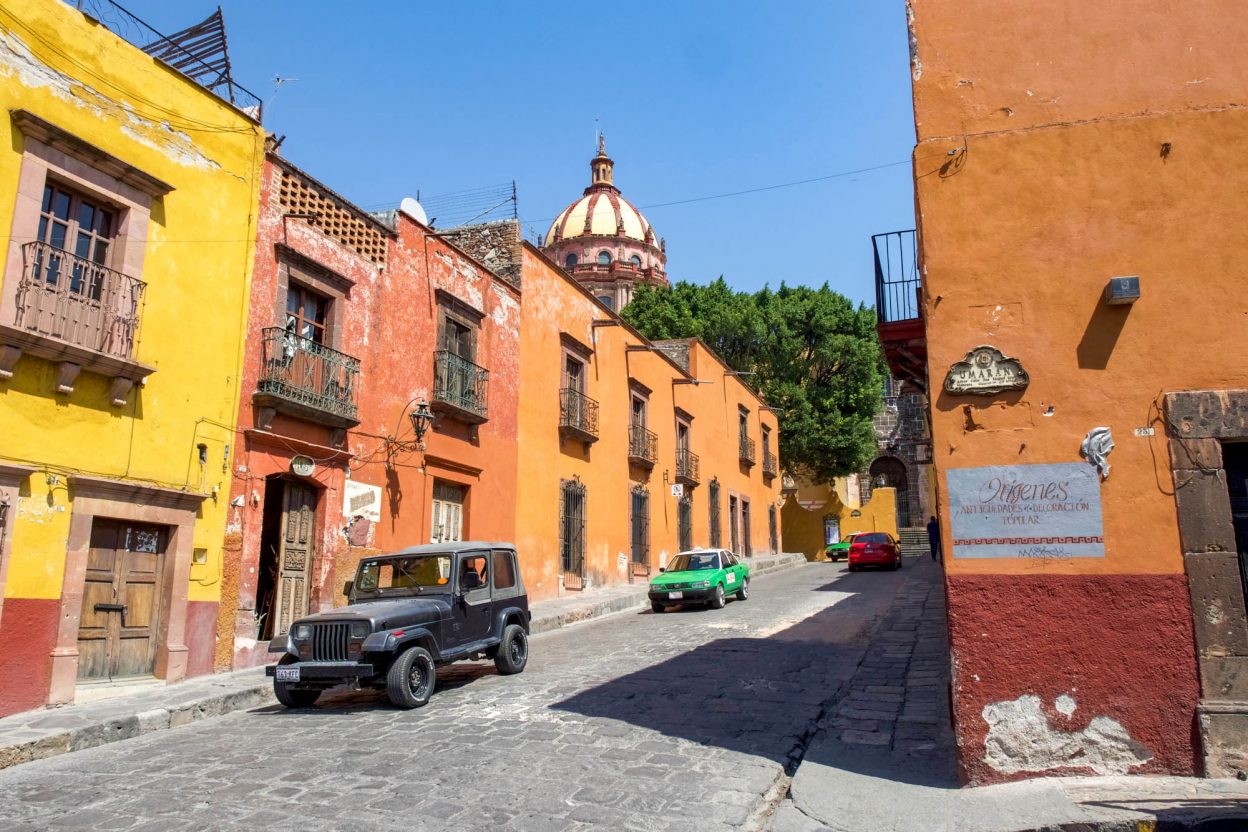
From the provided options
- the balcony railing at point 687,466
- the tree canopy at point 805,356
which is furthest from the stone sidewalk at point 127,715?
the tree canopy at point 805,356

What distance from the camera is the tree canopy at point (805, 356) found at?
3716 centimetres

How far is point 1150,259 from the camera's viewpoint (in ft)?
18.6

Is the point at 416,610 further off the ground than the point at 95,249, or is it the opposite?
the point at 95,249

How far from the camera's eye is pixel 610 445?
21.8m

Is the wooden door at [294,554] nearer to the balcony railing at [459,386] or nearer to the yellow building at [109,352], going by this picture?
the yellow building at [109,352]

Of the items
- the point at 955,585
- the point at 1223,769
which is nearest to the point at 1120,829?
the point at 1223,769

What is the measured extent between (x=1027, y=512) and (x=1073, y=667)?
0.98 meters

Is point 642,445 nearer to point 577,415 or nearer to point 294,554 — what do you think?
point 577,415

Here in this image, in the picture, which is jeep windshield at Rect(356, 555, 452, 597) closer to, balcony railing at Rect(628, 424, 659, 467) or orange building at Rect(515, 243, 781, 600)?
orange building at Rect(515, 243, 781, 600)

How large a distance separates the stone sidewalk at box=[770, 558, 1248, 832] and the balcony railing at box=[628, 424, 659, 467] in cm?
1573

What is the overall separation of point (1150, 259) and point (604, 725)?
5.39m

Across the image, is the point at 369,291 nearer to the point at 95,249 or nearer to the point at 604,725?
the point at 95,249

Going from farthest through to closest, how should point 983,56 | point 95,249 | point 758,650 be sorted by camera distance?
1. point 758,650
2. point 95,249
3. point 983,56

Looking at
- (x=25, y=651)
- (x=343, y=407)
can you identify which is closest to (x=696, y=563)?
(x=343, y=407)
